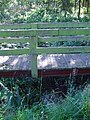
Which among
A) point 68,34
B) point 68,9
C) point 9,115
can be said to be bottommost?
point 68,9

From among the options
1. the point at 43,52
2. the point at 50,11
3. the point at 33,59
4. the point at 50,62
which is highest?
the point at 43,52

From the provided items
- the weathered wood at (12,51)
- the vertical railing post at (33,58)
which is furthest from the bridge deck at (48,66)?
the weathered wood at (12,51)

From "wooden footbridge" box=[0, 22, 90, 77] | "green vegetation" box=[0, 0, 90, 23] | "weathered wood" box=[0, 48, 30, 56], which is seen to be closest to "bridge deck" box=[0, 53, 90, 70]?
"wooden footbridge" box=[0, 22, 90, 77]

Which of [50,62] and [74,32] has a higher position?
[74,32]

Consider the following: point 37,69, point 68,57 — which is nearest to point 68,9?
point 68,57

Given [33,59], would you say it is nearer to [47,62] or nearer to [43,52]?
[43,52]

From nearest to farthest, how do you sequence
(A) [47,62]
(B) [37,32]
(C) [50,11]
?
(B) [37,32], (A) [47,62], (C) [50,11]

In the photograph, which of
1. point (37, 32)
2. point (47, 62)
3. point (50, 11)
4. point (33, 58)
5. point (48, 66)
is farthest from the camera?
point (50, 11)

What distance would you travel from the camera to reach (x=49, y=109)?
16.1ft

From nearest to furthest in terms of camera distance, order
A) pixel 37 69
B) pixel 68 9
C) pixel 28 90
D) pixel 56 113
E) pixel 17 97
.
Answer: pixel 56 113 < pixel 17 97 < pixel 37 69 < pixel 28 90 < pixel 68 9

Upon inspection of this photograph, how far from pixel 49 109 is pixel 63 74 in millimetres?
2436

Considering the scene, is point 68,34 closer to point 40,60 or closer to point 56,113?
point 40,60

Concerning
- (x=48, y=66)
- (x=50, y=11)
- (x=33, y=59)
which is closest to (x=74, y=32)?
(x=48, y=66)

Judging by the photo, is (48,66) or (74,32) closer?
(74,32)
